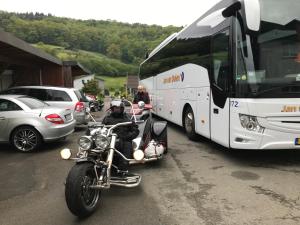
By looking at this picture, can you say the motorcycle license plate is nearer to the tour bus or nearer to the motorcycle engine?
the motorcycle engine

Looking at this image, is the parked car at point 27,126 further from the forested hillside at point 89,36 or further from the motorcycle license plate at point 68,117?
the forested hillside at point 89,36

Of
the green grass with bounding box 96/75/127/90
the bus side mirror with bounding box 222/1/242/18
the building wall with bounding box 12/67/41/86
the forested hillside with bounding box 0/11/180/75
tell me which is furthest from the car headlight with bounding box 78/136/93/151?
the green grass with bounding box 96/75/127/90

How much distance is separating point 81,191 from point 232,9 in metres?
4.59

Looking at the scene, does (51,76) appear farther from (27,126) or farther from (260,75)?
(260,75)

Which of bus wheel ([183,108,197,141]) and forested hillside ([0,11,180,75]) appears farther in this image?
forested hillside ([0,11,180,75])

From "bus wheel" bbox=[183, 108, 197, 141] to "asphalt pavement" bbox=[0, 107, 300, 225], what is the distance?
5.17 feet

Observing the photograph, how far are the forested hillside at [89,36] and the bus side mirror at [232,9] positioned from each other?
47.0 m

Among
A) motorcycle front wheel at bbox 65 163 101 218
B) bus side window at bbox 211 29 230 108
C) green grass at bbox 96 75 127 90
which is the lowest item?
motorcycle front wheel at bbox 65 163 101 218

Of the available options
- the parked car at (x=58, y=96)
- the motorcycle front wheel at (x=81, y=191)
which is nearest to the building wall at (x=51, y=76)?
the parked car at (x=58, y=96)

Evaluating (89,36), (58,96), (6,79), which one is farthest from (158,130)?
(89,36)

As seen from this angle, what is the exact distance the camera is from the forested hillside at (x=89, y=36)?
60.2 m

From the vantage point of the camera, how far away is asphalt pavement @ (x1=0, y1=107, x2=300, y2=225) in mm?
4312

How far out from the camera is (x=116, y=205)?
4.78 metres

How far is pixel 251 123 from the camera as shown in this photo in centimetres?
641
